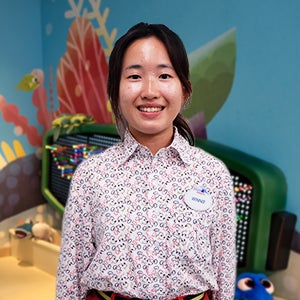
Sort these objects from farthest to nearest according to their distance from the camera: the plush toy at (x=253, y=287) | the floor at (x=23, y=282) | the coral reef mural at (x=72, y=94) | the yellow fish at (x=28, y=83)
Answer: the yellow fish at (x=28, y=83), the floor at (x=23, y=282), the coral reef mural at (x=72, y=94), the plush toy at (x=253, y=287)

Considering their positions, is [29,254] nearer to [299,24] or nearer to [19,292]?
[19,292]

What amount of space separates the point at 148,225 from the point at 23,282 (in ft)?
5.61

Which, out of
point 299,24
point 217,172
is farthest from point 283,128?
point 217,172

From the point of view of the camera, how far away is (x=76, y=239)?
0.89 metres

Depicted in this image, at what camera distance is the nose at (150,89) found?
82cm

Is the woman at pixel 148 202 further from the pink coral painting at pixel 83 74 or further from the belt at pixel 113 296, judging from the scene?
the pink coral painting at pixel 83 74

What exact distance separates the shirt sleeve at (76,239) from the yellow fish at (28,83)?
1920 millimetres

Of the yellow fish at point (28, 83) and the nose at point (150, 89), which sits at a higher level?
the nose at point (150, 89)

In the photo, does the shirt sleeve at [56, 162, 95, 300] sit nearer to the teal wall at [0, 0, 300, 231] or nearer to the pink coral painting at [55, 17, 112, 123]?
the teal wall at [0, 0, 300, 231]

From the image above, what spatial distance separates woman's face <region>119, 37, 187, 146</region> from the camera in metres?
0.82

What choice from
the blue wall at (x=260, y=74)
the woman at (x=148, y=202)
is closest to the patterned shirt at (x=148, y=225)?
the woman at (x=148, y=202)

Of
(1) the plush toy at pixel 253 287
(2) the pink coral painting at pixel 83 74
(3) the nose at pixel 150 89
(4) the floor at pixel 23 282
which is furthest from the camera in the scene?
(2) the pink coral painting at pixel 83 74

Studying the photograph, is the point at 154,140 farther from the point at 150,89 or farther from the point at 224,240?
the point at 224,240

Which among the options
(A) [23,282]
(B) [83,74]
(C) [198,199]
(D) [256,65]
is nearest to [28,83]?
(B) [83,74]
